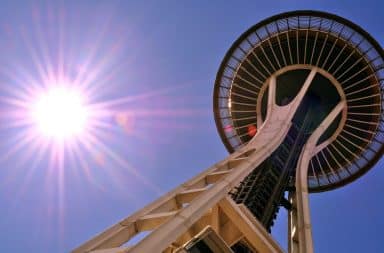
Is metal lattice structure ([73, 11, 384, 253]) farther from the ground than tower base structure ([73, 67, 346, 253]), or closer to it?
farther from the ground

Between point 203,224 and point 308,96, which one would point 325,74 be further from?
point 203,224

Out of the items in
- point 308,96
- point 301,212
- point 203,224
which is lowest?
point 301,212

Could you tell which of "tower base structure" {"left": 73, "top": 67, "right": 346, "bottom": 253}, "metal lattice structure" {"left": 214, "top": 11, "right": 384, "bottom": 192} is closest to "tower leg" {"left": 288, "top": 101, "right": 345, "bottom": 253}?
"tower base structure" {"left": 73, "top": 67, "right": 346, "bottom": 253}

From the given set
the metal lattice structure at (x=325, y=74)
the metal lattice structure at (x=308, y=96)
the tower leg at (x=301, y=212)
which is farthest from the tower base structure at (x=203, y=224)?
the metal lattice structure at (x=325, y=74)

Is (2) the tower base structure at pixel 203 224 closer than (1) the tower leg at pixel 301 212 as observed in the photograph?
Yes

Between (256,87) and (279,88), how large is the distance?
72.6 inches

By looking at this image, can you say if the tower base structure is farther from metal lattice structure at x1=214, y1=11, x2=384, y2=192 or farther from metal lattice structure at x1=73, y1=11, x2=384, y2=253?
metal lattice structure at x1=214, y1=11, x2=384, y2=192

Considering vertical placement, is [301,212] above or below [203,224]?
below

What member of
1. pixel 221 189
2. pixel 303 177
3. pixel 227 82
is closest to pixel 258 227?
pixel 221 189

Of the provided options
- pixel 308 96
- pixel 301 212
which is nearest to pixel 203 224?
pixel 301 212

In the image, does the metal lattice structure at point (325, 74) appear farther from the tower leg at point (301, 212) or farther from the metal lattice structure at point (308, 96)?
the tower leg at point (301, 212)

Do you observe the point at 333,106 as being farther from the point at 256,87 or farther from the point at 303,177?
the point at 303,177

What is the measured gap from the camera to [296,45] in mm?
29625

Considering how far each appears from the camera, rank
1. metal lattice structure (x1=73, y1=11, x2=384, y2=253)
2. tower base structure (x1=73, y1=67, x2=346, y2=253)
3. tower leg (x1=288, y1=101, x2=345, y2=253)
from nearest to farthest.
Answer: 1. tower base structure (x1=73, y1=67, x2=346, y2=253)
2. tower leg (x1=288, y1=101, x2=345, y2=253)
3. metal lattice structure (x1=73, y1=11, x2=384, y2=253)
